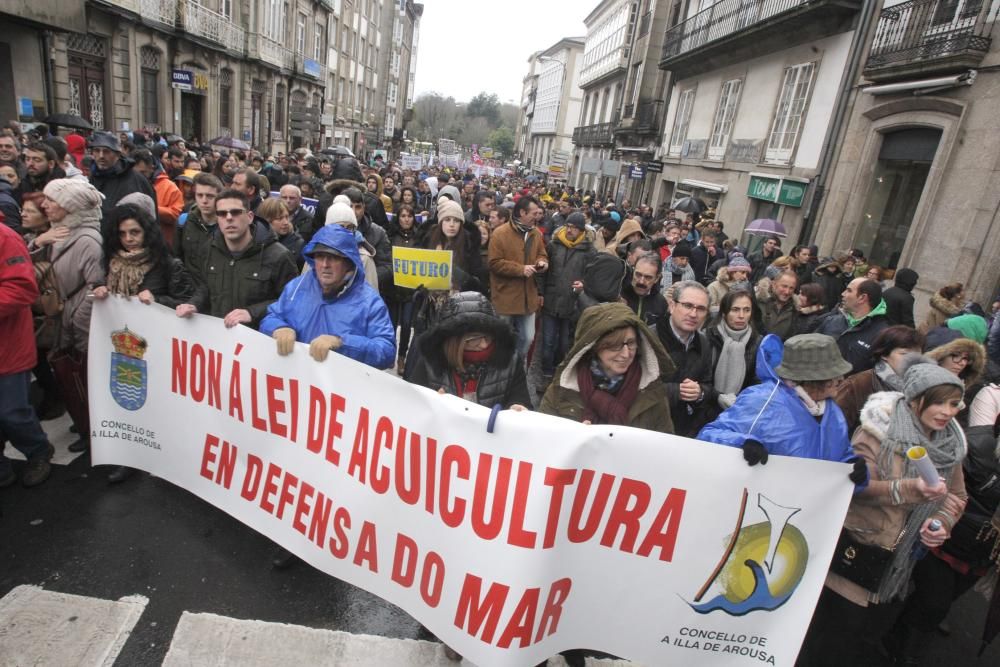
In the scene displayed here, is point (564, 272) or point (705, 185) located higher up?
point (705, 185)

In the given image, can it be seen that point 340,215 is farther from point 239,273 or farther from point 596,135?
point 596,135

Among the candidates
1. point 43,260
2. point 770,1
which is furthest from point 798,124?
point 43,260

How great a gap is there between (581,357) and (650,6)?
34.9 meters

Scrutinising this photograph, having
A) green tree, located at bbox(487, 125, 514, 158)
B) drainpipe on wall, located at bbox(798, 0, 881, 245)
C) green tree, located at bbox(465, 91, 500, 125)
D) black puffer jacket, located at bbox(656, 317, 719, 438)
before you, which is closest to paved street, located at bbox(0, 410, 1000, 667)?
black puffer jacket, located at bbox(656, 317, 719, 438)

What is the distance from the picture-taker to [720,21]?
1981cm

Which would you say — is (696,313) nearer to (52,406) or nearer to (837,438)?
(837,438)

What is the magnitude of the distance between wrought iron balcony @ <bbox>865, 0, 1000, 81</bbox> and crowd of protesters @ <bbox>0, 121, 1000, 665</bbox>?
22.9 ft

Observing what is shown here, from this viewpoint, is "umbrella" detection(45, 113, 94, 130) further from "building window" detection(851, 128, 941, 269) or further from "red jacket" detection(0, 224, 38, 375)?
"building window" detection(851, 128, 941, 269)

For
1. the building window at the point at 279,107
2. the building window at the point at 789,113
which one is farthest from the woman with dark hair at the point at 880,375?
the building window at the point at 279,107

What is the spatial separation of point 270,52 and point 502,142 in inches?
3137

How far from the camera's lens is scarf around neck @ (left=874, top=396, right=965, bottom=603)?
2.56m

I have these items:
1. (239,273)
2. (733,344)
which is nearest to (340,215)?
(239,273)

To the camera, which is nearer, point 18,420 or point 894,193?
point 18,420

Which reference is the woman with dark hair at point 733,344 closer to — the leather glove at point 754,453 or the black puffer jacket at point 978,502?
the black puffer jacket at point 978,502
